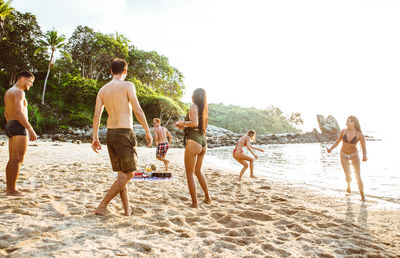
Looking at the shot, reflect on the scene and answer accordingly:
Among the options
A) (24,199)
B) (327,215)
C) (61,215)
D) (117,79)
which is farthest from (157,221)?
(327,215)

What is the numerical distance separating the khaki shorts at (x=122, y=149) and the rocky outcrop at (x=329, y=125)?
2700 inches

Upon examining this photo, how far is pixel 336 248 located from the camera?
8.35 feet

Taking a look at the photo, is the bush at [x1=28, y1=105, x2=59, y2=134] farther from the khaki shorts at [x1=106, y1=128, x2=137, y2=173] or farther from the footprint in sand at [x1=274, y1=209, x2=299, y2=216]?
the footprint in sand at [x1=274, y1=209, x2=299, y2=216]

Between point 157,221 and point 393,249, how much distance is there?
2741mm

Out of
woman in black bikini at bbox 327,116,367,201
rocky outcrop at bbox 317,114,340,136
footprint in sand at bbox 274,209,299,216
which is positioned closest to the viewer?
footprint in sand at bbox 274,209,299,216

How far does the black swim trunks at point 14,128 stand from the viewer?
12.4 ft

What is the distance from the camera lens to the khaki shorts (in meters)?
3.04

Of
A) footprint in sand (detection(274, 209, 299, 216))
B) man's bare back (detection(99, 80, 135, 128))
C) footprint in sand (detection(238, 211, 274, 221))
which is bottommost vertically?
footprint in sand (detection(274, 209, 299, 216))

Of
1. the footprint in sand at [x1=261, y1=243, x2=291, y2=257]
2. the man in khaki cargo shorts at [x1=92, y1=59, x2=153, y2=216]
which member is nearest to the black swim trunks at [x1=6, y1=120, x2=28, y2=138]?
the man in khaki cargo shorts at [x1=92, y1=59, x2=153, y2=216]

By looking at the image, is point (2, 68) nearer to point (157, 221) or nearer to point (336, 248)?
point (157, 221)

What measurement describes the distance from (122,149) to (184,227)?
125 cm

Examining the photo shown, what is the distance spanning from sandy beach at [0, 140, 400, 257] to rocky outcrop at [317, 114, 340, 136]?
64985 mm

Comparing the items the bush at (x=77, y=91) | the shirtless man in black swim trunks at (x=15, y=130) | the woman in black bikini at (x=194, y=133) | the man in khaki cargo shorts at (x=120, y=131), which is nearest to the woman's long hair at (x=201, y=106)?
the woman in black bikini at (x=194, y=133)

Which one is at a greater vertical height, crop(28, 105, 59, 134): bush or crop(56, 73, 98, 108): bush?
crop(56, 73, 98, 108): bush
